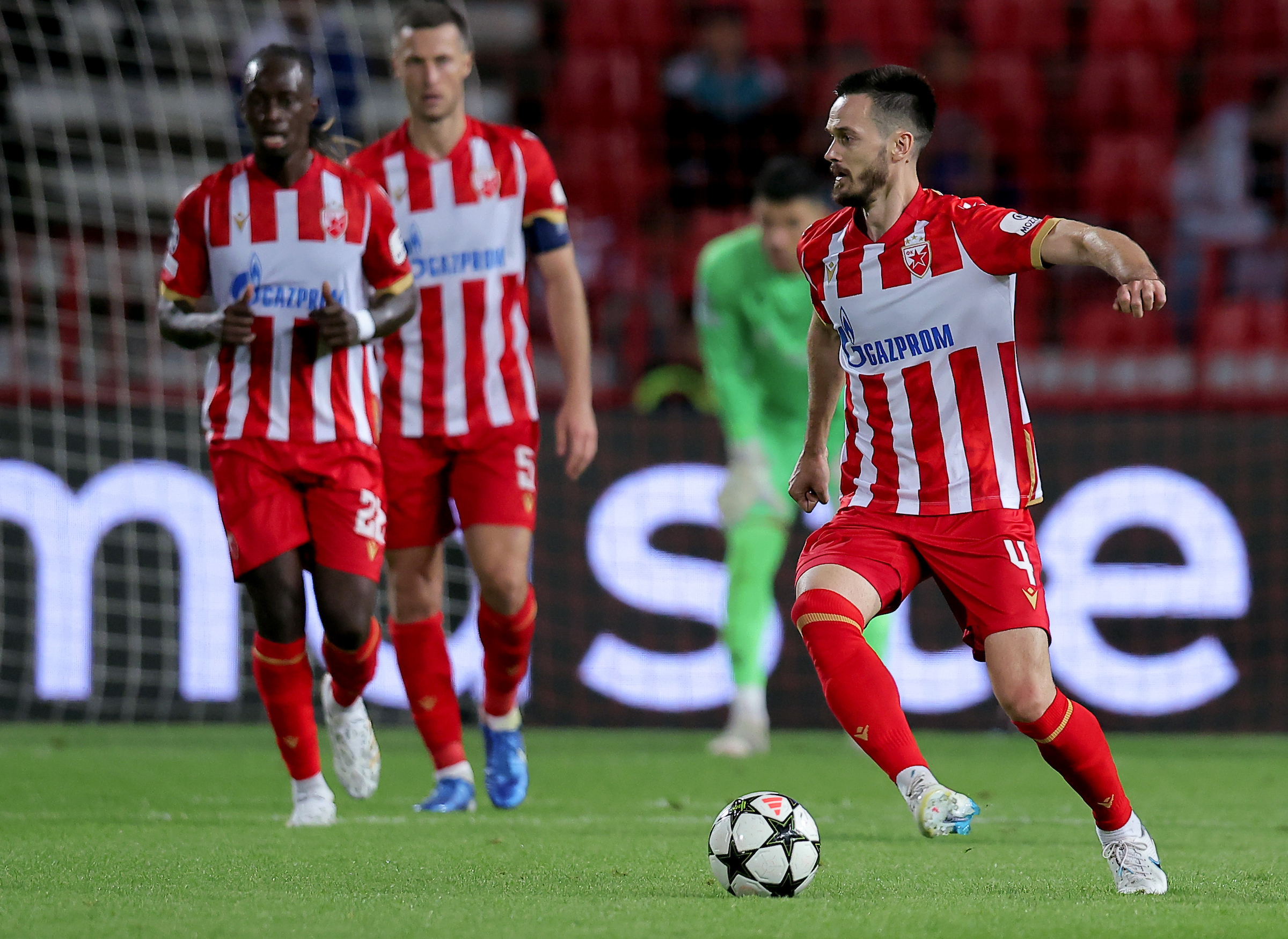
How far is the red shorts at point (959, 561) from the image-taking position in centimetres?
360

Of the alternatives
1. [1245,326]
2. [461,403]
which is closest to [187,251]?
[461,403]

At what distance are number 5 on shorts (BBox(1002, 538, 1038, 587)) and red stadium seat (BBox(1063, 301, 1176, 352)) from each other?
6.21 meters

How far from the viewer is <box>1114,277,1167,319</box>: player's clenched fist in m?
3.12

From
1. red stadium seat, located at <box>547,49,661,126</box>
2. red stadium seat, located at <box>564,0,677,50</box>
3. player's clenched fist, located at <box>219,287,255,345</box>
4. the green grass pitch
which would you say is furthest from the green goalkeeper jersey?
red stadium seat, located at <box>564,0,677,50</box>

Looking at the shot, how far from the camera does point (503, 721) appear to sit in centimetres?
516

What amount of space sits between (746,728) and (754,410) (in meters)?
1.27

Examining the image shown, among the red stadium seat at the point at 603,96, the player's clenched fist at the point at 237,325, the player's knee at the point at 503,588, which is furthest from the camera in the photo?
the red stadium seat at the point at 603,96

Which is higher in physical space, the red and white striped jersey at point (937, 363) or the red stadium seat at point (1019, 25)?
the red stadium seat at point (1019, 25)

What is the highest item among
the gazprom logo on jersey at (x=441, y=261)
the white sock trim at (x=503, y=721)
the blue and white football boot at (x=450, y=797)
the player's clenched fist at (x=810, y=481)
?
the gazprom logo on jersey at (x=441, y=261)

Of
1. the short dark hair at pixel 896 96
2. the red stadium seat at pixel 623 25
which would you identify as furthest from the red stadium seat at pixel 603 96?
the short dark hair at pixel 896 96

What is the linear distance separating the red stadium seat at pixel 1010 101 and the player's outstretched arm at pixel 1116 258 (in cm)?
805

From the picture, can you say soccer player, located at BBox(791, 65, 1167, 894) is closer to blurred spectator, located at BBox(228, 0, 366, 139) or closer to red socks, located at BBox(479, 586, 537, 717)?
red socks, located at BBox(479, 586, 537, 717)

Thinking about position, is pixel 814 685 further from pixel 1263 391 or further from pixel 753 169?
pixel 753 169

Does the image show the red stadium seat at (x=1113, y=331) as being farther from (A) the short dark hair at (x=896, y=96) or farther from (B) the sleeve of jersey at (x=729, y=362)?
(A) the short dark hair at (x=896, y=96)
